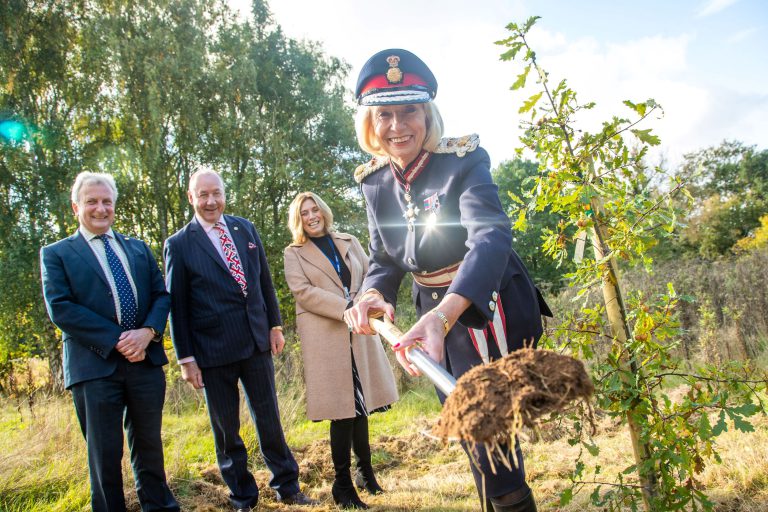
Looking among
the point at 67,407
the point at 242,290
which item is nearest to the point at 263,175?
the point at 67,407

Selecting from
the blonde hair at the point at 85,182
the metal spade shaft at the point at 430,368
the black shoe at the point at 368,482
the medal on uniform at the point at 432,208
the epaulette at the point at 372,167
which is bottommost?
the black shoe at the point at 368,482

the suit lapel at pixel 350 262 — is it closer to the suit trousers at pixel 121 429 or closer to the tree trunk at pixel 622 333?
the suit trousers at pixel 121 429

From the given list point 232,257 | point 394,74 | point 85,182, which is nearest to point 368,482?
point 232,257

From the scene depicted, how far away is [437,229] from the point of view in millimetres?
2039

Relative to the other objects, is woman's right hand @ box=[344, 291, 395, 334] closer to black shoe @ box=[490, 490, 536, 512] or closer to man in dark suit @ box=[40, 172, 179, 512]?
black shoe @ box=[490, 490, 536, 512]

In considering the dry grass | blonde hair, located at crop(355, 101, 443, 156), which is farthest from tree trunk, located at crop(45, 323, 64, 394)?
blonde hair, located at crop(355, 101, 443, 156)

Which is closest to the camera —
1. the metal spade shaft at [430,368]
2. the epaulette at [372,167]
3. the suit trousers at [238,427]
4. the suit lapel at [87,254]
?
the metal spade shaft at [430,368]

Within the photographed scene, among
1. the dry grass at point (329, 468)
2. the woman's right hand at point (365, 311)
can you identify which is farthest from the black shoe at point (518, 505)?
the dry grass at point (329, 468)

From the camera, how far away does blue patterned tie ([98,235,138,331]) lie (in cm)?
348

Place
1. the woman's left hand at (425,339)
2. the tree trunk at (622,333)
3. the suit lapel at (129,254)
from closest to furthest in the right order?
the woman's left hand at (425,339) < the tree trunk at (622,333) < the suit lapel at (129,254)

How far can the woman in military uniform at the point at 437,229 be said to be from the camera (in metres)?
1.83

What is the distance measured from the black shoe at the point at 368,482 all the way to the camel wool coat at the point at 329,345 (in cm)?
48

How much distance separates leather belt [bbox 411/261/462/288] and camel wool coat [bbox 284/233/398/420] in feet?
6.65

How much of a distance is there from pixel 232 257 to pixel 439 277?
2.36 metres
